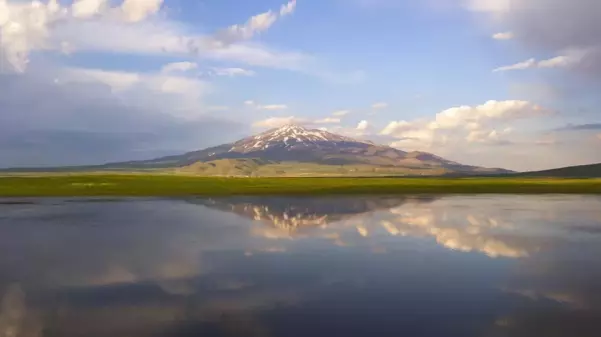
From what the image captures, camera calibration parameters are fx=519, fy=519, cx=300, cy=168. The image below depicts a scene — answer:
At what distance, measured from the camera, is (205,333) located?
41.5 feet

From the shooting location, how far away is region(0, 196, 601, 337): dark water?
1348 cm

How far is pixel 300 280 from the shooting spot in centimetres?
1903

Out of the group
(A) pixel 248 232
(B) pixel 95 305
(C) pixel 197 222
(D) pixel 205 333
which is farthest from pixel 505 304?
(C) pixel 197 222

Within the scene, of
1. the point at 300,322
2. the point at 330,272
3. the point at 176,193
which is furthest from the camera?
the point at 176,193

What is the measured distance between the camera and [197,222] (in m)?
39.5

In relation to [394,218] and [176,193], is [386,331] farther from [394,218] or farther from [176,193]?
[176,193]

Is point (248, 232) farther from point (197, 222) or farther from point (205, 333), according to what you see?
point (205, 333)

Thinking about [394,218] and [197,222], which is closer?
[197,222]

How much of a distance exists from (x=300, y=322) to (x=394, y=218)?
97.4 ft

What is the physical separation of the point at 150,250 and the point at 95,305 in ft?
35.8

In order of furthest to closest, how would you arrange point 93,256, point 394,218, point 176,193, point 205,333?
point 176,193 → point 394,218 → point 93,256 → point 205,333

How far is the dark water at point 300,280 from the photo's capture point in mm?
13477

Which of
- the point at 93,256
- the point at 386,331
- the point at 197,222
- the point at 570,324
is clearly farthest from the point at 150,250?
the point at 570,324

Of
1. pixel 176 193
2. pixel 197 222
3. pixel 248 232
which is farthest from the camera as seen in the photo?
pixel 176 193
